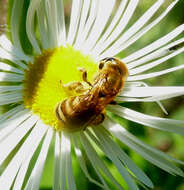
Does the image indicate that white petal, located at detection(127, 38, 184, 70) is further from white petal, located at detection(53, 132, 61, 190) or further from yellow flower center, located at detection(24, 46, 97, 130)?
white petal, located at detection(53, 132, 61, 190)

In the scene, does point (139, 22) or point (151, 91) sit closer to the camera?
point (151, 91)

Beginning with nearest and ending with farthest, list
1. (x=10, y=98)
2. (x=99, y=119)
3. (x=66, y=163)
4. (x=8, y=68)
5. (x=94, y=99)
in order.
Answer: (x=94, y=99) < (x=99, y=119) < (x=66, y=163) < (x=10, y=98) < (x=8, y=68)

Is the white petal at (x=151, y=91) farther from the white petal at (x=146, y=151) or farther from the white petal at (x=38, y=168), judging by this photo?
the white petal at (x=38, y=168)

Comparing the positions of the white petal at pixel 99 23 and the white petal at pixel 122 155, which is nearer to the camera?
the white petal at pixel 122 155

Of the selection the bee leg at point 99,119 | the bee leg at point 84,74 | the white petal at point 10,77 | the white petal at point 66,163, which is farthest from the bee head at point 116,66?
the white petal at point 10,77

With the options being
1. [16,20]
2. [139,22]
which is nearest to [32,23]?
[16,20]

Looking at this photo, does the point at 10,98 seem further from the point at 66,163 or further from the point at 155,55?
the point at 155,55
